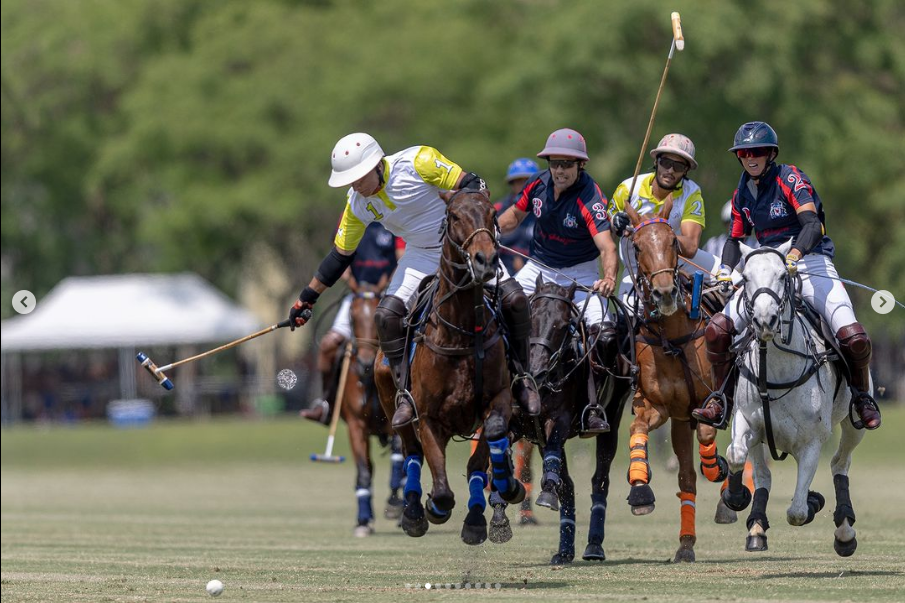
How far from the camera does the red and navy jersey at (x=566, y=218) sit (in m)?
13.6

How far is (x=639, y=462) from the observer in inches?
506

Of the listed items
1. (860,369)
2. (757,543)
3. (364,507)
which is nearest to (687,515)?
(757,543)

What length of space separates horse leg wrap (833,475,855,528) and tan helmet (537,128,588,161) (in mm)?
3096

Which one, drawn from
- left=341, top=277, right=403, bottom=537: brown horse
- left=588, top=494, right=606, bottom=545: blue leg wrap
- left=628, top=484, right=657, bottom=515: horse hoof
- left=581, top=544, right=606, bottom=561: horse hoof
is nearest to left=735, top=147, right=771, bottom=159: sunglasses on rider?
left=628, top=484, right=657, bottom=515: horse hoof

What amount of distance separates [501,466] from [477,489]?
1.28ft

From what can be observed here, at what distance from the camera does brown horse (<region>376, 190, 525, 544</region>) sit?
1148 cm

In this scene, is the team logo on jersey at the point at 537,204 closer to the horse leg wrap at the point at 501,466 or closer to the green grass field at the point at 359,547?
the green grass field at the point at 359,547

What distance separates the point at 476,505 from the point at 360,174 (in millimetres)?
2411

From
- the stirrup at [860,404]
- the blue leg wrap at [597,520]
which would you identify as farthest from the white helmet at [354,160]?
the stirrup at [860,404]

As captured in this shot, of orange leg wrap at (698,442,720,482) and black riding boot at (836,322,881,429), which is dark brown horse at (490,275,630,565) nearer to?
orange leg wrap at (698,442,720,482)

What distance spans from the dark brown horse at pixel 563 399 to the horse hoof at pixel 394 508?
430cm

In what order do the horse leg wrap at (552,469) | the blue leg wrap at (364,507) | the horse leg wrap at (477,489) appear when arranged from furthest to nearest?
the blue leg wrap at (364,507) < the horse leg wrap at (552,469) < the horse leg wrap at (477,489)

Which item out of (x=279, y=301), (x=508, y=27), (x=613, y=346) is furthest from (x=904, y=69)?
(x=613, y=346)

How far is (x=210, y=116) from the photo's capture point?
4406cm
